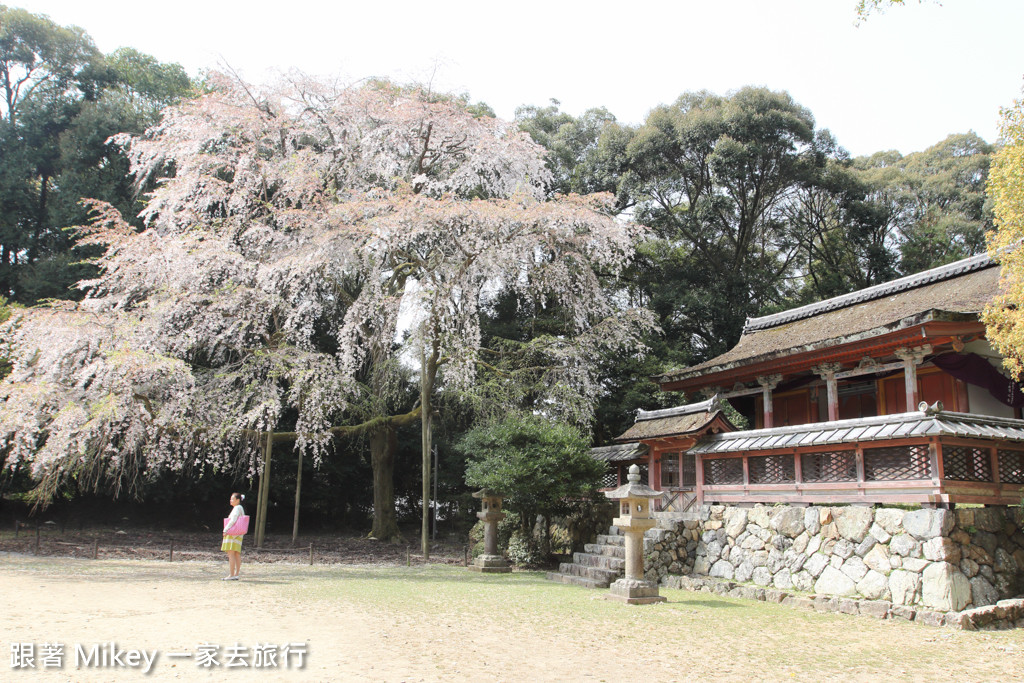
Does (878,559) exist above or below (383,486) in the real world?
below

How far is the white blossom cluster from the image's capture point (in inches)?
457

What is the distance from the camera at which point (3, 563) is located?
35.3 ft

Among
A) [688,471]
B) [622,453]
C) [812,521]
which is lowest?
[812,521]

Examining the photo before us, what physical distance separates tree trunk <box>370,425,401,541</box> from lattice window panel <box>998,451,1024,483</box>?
12.6 metres

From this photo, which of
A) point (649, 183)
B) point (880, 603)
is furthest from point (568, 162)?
point (880, 603)

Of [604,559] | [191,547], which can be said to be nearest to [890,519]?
[604,559]

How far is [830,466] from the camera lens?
943 centimetres

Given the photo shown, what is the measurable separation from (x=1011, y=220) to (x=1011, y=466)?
3.31 m

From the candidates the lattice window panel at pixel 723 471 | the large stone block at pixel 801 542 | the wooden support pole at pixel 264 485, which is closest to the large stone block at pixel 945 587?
the large stone block at pixel 801 542

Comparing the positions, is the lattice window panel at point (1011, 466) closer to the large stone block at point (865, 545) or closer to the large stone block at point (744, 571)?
the large stone block at point (865, 545)

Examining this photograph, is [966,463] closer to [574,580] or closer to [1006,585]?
[1006,585]

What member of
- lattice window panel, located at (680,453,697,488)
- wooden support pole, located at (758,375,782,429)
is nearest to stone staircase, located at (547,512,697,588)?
lattice window panel, located at (680,453,697,488)

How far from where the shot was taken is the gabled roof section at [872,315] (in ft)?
33.5

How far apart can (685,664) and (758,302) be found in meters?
19.1
